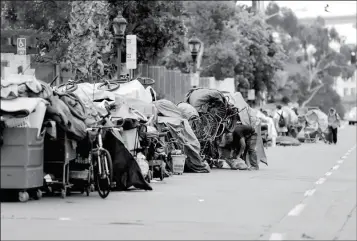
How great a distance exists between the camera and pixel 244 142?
2788 centimetres

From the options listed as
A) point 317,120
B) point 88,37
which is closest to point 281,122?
point 317,120

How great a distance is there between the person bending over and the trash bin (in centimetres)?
1247

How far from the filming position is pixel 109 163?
1759 centimetres

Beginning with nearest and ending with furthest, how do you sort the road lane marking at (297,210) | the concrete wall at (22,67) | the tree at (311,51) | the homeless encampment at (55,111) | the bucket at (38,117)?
the road lane marking at (297,210) < the homeless encampment at (55,111) < the bucket at (38,117) < the concrete wall at (22,67) < the tree at (311,51)

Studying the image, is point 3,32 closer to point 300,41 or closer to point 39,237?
point 39,237

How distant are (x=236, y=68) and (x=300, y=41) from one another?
59911 mm

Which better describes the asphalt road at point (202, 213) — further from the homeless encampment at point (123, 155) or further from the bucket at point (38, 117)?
the bucket at point (38, 117)

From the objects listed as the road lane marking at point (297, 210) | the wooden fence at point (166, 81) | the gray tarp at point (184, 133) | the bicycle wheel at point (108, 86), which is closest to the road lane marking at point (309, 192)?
the road lane marking at point (297, 210)

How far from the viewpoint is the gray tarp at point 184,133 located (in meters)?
25.5

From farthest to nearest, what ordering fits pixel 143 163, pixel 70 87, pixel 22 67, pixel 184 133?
pixel 184 133, pixel 22 67, pixel 70 87, pixel 143 163

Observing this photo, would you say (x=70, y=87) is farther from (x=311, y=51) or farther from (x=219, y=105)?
(x=311, y=51)

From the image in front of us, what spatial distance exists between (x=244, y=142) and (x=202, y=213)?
12784 millimetres


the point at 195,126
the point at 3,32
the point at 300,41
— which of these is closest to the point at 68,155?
the point at 3,32

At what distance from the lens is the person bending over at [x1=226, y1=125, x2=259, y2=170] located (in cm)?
2789
